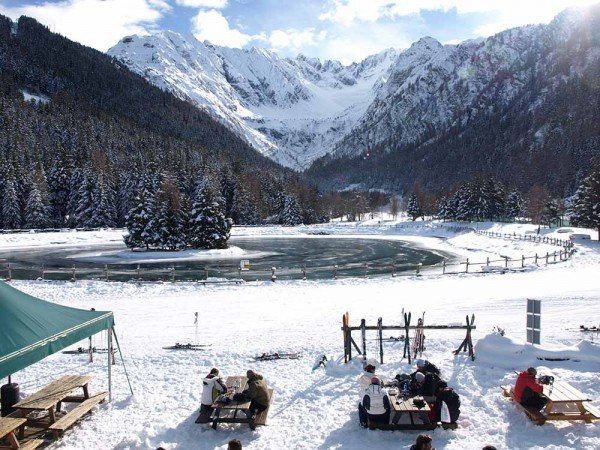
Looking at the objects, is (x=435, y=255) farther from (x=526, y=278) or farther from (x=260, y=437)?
(x=260, y=437)

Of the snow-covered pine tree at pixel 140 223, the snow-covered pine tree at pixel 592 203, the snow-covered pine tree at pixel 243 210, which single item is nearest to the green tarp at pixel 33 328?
the snow-covered pine tree at pixel 140 223

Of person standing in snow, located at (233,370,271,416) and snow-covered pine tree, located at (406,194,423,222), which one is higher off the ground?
snow-covered pine tree, located at (406,194,423,222)

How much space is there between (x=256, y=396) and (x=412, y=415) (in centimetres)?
330

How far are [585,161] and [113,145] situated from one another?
155 metres

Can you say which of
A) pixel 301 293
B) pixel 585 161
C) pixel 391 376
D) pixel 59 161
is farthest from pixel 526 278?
pixel 585 161

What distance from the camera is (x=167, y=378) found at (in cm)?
1266

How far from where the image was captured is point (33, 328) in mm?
9039

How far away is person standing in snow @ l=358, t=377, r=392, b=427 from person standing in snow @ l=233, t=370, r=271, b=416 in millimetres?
2134

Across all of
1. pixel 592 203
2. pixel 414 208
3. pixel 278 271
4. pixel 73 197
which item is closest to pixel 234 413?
pixel 278 271

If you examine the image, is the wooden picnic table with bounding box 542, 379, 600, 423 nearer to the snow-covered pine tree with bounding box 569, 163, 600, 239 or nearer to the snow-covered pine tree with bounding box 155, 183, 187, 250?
the snow-covered pine tree with bounding box 155, 183, 187, 250

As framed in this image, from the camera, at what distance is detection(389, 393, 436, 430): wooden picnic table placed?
9250 mm

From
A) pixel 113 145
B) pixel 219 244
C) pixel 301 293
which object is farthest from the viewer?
pixel 113 145

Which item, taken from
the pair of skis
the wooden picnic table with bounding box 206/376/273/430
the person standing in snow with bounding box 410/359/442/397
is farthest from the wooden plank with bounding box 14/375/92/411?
the pair of skis

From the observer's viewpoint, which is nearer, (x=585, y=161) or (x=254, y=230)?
(x=254, y=230)
